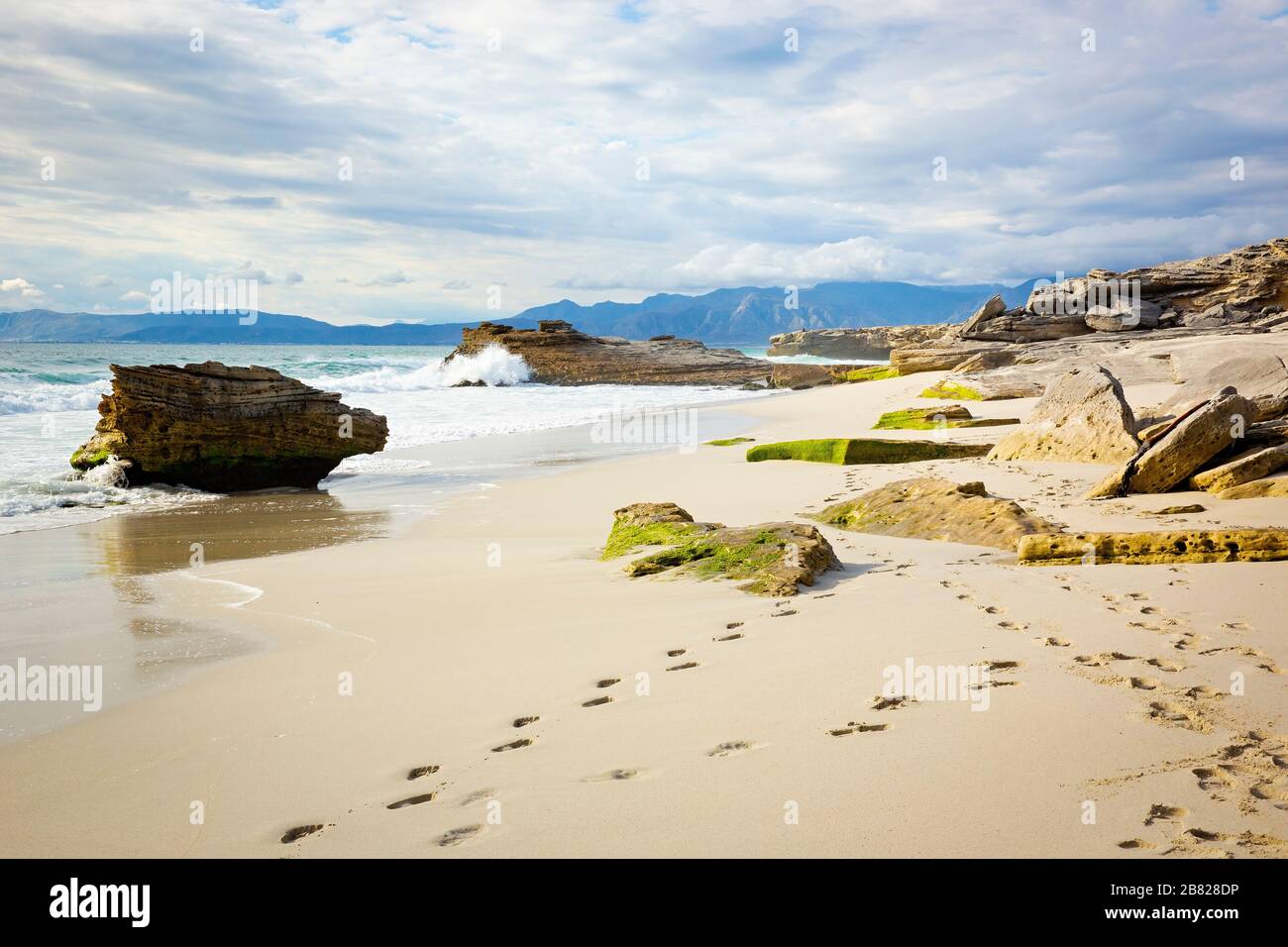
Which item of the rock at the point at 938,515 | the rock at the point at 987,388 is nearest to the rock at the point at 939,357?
the rock at the point at 987,388

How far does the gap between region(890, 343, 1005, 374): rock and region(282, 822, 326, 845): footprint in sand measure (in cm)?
2933

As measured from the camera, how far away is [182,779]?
3.34 meters

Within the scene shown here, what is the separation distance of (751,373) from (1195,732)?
144ft

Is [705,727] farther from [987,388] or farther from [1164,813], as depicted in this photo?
[987,388]

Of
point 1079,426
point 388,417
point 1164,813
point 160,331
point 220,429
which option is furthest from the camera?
point 160,331

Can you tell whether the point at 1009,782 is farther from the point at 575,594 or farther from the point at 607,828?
the point at 575,594

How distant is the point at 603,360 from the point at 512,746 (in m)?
44.1

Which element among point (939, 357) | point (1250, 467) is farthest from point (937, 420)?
point (939, 357)

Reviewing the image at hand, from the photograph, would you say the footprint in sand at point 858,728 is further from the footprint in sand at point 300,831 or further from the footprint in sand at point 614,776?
the footprint in sand at point 300,831

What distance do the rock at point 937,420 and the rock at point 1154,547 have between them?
9.16 m

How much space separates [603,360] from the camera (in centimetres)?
4684

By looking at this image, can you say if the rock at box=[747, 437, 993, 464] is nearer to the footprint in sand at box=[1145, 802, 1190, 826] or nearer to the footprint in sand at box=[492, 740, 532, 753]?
the footprint in sand at box=[492, 740, 532, 753]

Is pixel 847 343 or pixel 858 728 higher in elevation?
pixel 847 343

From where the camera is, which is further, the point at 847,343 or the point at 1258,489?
the point at 847,343
